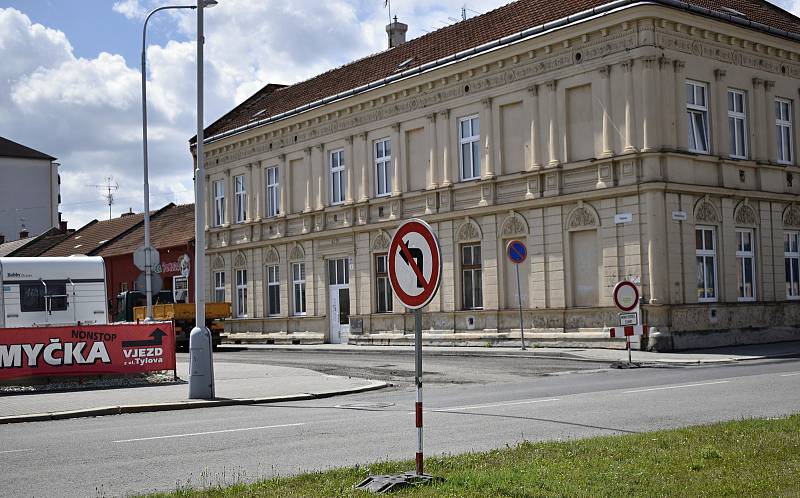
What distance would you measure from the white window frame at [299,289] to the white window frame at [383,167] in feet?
19.7

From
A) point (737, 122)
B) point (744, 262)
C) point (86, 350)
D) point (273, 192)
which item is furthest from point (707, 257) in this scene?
point (273, 192)

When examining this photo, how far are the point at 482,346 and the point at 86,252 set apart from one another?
37299mm

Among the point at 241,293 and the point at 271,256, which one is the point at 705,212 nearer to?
the point at 271,256

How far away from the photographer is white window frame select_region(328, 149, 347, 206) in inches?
1626

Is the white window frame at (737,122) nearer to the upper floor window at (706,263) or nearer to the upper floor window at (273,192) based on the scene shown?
the upper floor window at (706,263)

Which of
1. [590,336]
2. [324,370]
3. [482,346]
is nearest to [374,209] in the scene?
[482,346]

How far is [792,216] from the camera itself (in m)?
33.0

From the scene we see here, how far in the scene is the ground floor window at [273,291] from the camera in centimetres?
4512

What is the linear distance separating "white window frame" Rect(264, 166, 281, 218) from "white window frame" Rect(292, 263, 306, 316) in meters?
2.92

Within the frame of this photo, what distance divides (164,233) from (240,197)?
36.4 feet

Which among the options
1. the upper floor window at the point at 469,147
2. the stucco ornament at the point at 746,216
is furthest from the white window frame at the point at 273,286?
the stucco ornament at the point at 746,216

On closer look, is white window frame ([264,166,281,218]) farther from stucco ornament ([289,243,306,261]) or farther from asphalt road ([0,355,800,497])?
asphalt road ([0,355,800,497])

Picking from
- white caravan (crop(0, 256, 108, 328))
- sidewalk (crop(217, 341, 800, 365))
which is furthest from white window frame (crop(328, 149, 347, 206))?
white caravan (crop(0, 256, 108, 328))

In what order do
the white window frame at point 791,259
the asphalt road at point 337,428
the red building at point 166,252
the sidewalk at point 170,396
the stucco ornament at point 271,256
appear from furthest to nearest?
the red building at point 166,252
the stucco ornament at point 271,256
the white window frame at point 791,259
the sidewalk at point 170,396
the asphalt road at point 337,428
